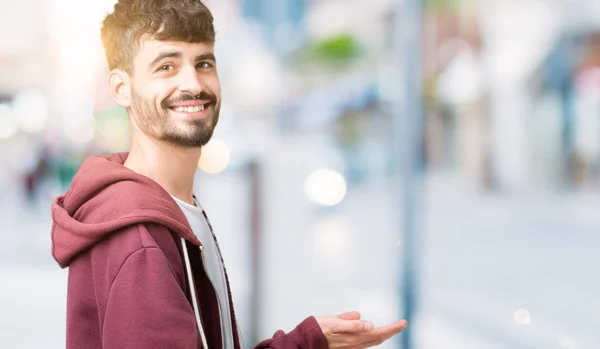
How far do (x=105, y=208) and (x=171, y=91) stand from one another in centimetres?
19

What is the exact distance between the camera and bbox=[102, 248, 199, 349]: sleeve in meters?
0.97

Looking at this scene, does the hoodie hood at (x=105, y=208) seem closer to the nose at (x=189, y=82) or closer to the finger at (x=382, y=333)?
the nose at (x=189, y=82)

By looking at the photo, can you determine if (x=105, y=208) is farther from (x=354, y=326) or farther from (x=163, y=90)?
(x=354, y=326)

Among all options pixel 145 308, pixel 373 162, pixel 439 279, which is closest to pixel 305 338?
pixel 145 308

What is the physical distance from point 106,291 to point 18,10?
8.61 metres

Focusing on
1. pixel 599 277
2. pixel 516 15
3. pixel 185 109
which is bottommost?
pixel 599 277

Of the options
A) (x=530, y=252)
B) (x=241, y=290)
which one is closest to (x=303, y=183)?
(x=241, y=290)

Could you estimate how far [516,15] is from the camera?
21.5 m

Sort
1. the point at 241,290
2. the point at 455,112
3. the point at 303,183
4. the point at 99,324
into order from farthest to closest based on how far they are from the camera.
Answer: the point at 455,112 < the point at 241,290 < the point at 303,183 < the point at 99,324

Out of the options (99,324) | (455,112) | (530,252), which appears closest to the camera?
(99,324)

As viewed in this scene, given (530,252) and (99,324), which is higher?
(99,324)

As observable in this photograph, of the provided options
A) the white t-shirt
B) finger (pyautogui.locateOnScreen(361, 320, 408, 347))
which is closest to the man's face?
the white t-shirt

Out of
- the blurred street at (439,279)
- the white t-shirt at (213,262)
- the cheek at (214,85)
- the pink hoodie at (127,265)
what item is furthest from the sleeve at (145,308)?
the blurred street at (439,279)

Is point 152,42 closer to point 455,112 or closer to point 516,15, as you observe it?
point 516,15
